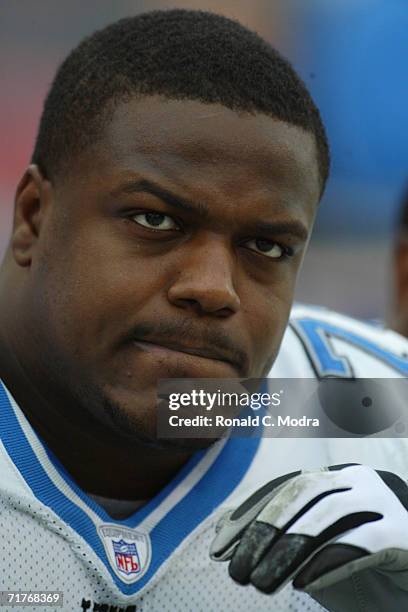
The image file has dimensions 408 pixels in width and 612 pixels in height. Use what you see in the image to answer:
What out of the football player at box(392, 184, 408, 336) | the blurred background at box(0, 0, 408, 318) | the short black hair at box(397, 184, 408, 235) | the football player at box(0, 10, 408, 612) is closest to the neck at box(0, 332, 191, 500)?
the football player at box(0, 10, 408, 612)

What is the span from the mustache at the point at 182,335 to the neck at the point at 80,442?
105 millimetres

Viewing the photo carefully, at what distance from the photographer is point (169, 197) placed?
84 cm

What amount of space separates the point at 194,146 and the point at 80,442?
30 centimetres

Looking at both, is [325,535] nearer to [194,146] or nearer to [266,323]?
[266,323]

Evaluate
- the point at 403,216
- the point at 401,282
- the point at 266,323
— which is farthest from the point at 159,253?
the point at 403,216

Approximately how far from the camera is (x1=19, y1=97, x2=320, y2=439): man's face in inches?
32.9

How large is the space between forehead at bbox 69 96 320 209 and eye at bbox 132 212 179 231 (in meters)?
0.04

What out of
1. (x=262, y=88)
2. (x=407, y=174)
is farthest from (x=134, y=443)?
(x=407, y=174)

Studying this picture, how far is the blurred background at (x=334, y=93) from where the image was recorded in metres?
1.11

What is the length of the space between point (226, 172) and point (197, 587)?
390mm

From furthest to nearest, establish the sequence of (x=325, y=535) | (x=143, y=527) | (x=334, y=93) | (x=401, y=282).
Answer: (x=401, y=282)
(x=334, y=93)
(x=143, y=527)
(x=325, y=535)

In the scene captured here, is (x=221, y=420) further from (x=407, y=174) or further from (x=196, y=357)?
(x=407, y=174)

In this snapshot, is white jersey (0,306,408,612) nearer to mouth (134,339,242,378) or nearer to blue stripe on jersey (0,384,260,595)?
blue stripe on jersey (0,384,260,595)

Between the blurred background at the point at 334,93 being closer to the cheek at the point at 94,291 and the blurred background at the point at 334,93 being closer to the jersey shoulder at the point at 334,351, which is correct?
the jersey shoulder at the point at 334,351
